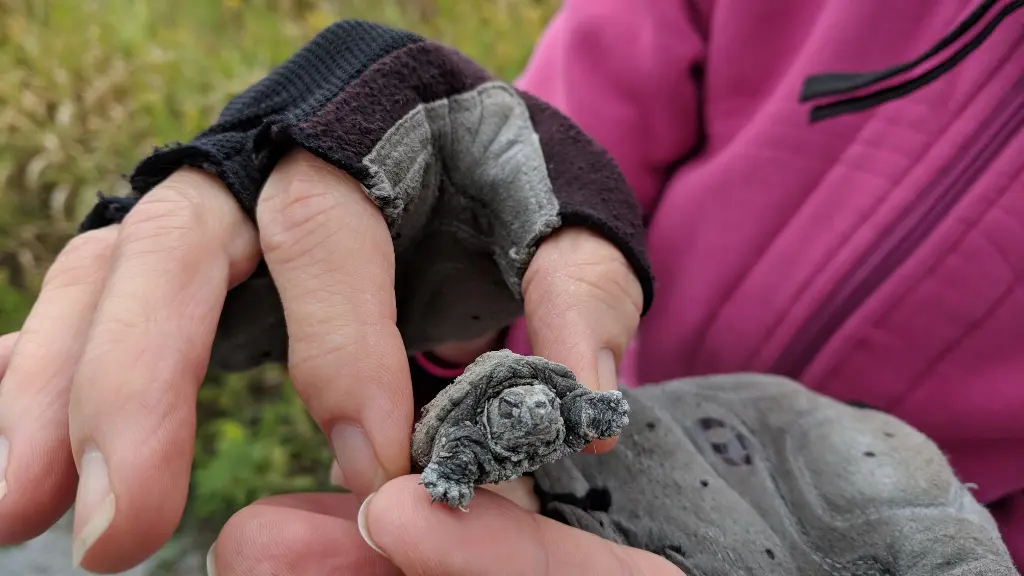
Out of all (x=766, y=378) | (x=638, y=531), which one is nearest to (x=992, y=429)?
(x=766, y=378)

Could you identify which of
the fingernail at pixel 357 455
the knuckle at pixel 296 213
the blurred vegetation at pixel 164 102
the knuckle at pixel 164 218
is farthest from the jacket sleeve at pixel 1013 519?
the blurred vegetation at pixel 164 102

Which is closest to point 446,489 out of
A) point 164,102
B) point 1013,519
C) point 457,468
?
point 457,468

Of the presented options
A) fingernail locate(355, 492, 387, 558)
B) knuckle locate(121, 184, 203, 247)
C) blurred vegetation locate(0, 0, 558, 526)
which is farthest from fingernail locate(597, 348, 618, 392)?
blurred vegetation locate(0, 0, 558, 526)

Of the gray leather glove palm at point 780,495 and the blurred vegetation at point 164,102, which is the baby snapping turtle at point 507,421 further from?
the blurred vegetation at point 164,102

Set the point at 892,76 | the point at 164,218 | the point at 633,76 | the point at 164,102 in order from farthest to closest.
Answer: the point at 164,102, the point at 633,76, the point at 892,76, the point at 164,218

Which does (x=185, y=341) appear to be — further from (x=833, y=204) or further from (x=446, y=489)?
(x=833, y=204)
